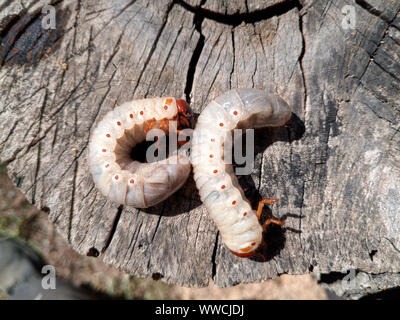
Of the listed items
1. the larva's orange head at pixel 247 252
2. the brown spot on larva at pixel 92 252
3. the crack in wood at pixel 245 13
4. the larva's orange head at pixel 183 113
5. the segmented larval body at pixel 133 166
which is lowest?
the brown spot on larva at pixel 92 252

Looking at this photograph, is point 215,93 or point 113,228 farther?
point 215,93

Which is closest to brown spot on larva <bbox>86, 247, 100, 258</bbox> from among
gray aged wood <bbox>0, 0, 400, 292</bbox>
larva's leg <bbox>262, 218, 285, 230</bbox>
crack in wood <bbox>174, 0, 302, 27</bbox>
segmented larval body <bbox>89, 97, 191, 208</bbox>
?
gray aged wood <bbox>0, 0, 400, 292</bbox>

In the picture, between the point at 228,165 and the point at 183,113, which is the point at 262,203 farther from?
the point at 183,113

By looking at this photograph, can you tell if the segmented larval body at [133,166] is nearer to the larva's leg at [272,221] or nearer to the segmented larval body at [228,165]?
the segmented larval body at [228,165]

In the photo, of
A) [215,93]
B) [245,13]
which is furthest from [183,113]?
[245,13]

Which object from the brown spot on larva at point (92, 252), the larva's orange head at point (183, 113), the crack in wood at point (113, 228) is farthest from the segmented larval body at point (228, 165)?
the brown spot on larva at point (92, 252)

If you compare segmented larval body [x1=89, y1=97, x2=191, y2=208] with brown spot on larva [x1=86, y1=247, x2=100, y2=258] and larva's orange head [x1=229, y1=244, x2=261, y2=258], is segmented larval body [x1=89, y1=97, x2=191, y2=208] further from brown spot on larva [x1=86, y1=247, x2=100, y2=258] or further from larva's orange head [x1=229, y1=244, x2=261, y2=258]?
larva's orange head [x1=229, y1=244, x2=261, y2=258]

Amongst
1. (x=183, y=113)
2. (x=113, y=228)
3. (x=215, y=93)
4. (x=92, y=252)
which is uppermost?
(x=215, y=93)
